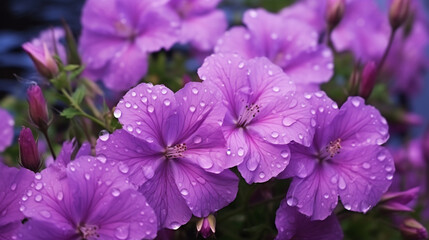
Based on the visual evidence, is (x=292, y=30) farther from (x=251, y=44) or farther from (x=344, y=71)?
(x=344, y=71)

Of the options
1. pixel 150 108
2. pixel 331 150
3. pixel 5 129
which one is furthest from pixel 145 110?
pixel 5 129

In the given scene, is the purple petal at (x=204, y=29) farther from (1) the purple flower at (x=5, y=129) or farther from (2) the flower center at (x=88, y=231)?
(2) the flower center at (x=88, y=231)

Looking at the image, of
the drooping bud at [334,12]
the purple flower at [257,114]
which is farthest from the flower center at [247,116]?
the drooping bud at [334,12]

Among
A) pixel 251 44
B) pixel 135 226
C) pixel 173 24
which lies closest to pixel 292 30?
pixel 251 44

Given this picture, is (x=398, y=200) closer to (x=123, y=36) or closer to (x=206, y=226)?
(x=206, y=226)

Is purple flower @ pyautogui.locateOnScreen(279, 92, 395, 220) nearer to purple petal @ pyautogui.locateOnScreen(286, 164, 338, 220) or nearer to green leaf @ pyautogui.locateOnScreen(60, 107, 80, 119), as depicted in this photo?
purple petal @ pyautogui.locateOnScreen(286, 164, 338, 220)

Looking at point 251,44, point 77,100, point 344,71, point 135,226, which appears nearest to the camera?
point 135,226
